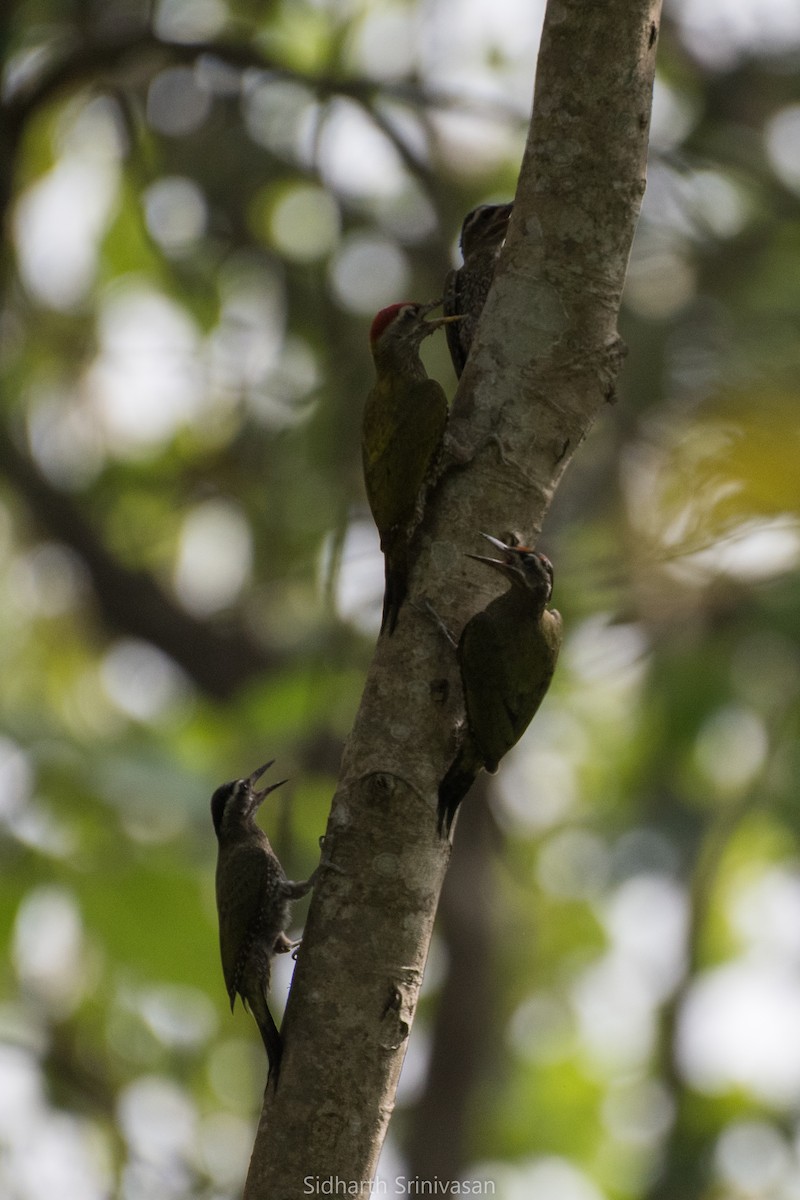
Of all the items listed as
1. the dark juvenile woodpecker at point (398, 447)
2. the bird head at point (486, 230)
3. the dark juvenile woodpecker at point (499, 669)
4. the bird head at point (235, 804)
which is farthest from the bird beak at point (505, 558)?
the bird head at point (235, 804)

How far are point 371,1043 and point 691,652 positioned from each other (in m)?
6.07

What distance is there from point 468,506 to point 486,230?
1992 mm

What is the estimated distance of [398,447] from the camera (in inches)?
156

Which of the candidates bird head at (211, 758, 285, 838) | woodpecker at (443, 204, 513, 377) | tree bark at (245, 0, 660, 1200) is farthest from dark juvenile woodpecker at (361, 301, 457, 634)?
bird head at (211, 758, 285, 838)

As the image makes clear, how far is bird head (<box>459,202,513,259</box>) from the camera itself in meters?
5.04

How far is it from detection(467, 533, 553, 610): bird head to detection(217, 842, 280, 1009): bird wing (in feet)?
5.27

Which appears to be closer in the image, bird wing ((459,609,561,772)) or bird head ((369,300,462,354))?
bird wing ((459,609,561,772))

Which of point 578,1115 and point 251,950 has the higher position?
point 578,1115

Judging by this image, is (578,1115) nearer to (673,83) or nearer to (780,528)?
(673,83)

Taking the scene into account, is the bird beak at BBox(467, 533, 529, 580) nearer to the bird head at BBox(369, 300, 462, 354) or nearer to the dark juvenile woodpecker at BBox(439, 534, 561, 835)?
the dark juvenile woodpecker at BBox(439, 534, 561, 835)

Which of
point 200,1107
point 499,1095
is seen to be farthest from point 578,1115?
point 200,1107

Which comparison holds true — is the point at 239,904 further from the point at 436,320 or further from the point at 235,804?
the point at 436,320

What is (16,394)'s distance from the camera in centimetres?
1107

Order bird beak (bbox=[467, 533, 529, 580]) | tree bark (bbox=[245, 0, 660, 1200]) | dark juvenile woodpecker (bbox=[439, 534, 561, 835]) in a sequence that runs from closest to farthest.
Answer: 1. tree bark (bbox=[245, 0, 660, 1200])
2. dark juvenile woodpecker (bbox=[439, 534, 561, 835])
3. bird beak (bbox=[467, 533, 529, 580])
